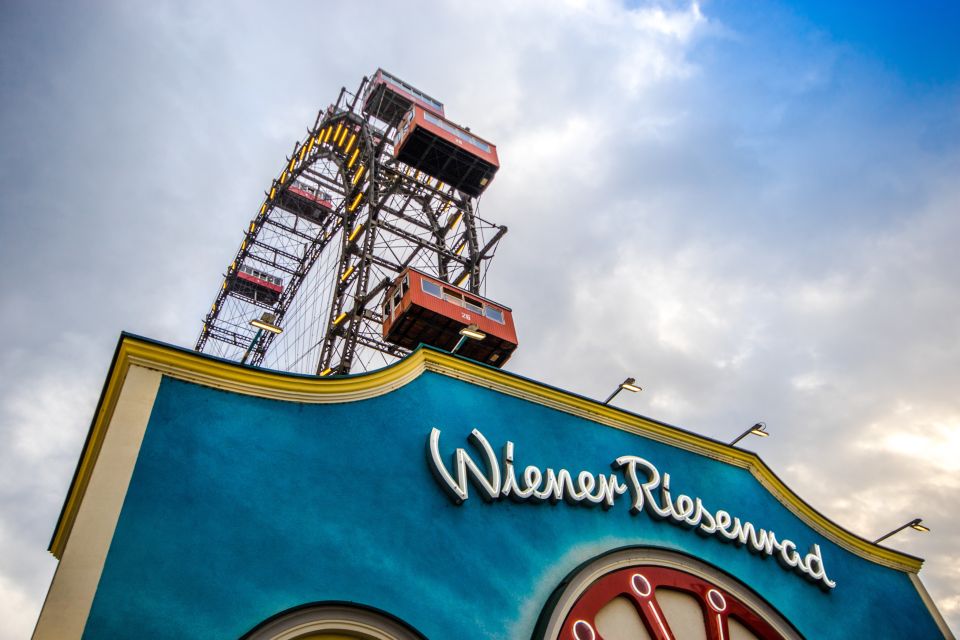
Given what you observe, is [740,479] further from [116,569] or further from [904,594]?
[116,569]

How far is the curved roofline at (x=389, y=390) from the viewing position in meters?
8.89

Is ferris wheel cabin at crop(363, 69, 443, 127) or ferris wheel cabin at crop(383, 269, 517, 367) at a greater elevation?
ferris wheel cabin at crop(363, 69, 443, 127)

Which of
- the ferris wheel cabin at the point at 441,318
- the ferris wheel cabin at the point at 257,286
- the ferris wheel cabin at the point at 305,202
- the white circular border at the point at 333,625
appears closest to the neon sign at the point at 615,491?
the white circular border at the point at 333,625

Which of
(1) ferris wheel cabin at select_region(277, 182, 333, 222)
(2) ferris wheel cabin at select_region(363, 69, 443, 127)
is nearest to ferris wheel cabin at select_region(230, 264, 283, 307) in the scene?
(1) ferris wheel cabin at select_region(277, 182, 333, 222)

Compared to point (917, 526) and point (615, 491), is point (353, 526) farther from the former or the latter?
point (917, 526)

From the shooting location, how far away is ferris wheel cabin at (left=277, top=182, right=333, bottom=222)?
1853 inches

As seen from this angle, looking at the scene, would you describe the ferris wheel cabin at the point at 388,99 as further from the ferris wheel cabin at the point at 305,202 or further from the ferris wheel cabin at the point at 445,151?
the ferris wheel cabin at the point at 305,202

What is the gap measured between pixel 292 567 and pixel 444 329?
64.5ft

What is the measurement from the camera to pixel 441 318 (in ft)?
88.9

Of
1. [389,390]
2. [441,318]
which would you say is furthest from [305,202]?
[389,390]

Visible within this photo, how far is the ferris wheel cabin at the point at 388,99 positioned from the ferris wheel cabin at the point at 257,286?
19600 millimetres

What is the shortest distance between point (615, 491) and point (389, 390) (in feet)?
15.1

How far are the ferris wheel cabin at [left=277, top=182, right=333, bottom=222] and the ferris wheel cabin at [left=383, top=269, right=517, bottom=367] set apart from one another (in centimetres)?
2117

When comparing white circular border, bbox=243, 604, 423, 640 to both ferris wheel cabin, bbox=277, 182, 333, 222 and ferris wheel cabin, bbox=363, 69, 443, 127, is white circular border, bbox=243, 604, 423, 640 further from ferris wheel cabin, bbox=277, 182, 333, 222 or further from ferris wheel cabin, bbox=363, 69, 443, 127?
ferris wheel cabin, bbox=277, 182, 333, 222
